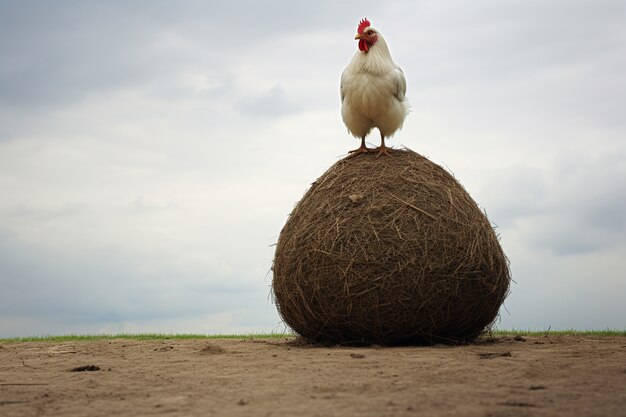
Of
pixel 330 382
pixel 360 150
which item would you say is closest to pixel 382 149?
pixel 360 150

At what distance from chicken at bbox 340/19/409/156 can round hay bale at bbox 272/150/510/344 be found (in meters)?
0.71

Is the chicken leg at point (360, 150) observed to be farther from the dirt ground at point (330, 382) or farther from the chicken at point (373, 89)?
the dirt ground at point (330, 382)

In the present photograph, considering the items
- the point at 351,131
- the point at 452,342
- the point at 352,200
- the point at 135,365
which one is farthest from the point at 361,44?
the point at 135,365

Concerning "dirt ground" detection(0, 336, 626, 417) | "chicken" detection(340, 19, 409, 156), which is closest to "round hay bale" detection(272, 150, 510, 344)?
"dirt ground" detection(0, 336, 626, 417)

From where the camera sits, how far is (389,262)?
9.16 meters

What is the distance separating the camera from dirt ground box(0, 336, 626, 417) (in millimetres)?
5824

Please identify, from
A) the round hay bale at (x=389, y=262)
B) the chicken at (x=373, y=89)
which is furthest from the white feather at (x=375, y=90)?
the round hay bale at (x=389, y=262)

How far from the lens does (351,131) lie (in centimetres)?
1096

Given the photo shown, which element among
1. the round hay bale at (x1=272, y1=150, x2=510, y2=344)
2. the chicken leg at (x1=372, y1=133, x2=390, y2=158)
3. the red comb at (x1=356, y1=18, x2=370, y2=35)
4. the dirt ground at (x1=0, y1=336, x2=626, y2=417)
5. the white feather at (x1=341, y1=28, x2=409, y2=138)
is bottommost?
the dirt ground at (x1=0, y1=336, x2=626, y2=417)

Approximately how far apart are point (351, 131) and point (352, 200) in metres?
1.61

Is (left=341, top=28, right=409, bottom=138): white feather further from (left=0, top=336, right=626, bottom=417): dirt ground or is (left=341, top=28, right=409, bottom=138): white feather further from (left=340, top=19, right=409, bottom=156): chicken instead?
(left=0, top=336, right=626, bottom=417): dirt ground

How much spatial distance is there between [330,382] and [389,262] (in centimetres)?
266

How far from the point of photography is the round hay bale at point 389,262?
30.2 feet

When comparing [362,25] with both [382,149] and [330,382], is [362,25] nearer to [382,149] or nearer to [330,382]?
[382,149]
